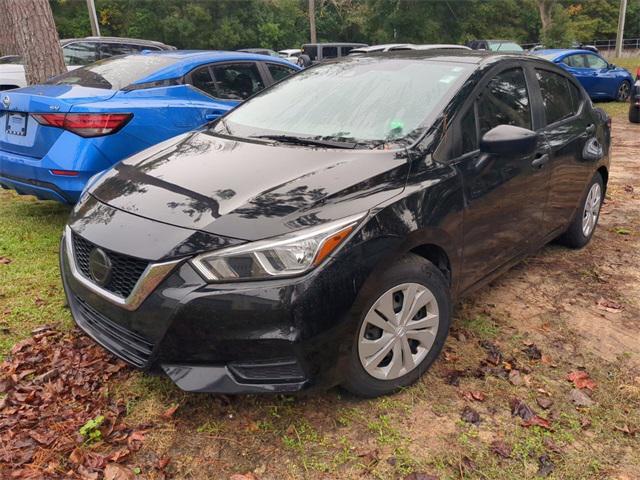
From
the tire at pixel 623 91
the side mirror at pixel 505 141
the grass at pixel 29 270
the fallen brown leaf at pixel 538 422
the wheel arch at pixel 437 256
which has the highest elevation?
the side mirror at pixel 505 141

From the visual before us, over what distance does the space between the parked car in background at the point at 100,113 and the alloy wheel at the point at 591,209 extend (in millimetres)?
3305

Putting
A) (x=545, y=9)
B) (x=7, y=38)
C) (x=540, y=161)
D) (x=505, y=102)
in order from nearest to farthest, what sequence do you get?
(x=505, y=102) < (x=540, y=161) < (x=7, y=38) < (x=545, y=9)

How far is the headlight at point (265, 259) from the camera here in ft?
7.08

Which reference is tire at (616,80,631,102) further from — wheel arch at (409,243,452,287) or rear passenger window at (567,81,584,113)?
wheel arch at (409,243,452,287)

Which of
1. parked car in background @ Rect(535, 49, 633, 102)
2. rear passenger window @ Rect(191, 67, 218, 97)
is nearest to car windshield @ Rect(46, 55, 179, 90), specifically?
rear passenger window @ Rect(191, 67, 218, 97)

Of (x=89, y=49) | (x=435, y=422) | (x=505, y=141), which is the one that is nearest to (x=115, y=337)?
(x=435, y=422)

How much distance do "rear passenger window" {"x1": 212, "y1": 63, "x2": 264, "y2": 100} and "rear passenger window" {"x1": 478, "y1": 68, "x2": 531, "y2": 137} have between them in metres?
2.85

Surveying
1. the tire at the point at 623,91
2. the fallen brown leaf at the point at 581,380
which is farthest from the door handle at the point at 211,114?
the tire at the point at 623,91

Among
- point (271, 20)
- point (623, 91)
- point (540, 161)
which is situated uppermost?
point (540, 161)

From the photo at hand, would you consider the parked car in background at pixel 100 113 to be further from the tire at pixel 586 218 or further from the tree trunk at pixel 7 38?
the tree trunk at pixel 7 38

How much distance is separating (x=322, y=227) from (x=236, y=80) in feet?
12.4

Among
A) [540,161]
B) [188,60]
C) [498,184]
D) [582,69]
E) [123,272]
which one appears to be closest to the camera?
[123,272]

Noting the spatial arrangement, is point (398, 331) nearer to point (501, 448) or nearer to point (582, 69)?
point (501, 448)

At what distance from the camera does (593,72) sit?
14188mm
